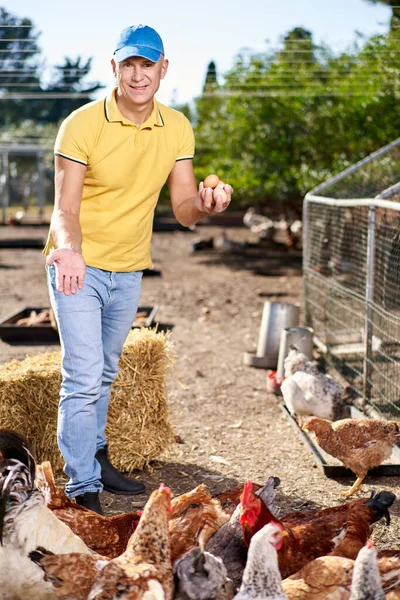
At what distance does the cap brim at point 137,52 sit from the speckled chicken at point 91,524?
5.87 feet

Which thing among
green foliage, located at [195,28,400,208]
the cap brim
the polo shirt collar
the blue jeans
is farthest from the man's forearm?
green foliage, located at [195,28,400,208]

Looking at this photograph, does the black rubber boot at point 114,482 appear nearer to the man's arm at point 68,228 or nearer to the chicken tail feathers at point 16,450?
the chicken tail feathers at point 16,450

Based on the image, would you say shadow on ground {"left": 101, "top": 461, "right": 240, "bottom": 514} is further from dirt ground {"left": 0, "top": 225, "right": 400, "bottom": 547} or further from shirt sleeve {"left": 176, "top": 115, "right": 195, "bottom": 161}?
shirt sleeve {"left": 176, "top": 115, "right": 195, "bottom": 161}

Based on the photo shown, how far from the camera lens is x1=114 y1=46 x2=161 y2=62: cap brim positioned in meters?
3.17

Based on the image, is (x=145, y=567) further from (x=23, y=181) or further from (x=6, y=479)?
(x=23, y=181)

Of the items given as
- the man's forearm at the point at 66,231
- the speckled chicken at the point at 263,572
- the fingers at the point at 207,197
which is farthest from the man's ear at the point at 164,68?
the speckled chicken at the point at 263,572

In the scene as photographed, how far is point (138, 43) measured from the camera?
3174 millimetres

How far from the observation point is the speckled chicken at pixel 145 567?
240 centimetres

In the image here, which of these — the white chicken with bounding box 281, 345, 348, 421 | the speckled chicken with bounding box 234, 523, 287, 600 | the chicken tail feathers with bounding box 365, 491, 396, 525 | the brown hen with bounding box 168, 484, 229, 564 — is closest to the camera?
the speckled chicken with bounding box 234, 523, 287, 600

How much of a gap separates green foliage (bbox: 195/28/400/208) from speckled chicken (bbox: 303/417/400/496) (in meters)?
8.24

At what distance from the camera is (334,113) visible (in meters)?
13.0

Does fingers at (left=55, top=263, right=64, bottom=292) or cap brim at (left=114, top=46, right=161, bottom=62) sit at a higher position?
cap brim at (left=114, top=46, right=161, bottom=62)

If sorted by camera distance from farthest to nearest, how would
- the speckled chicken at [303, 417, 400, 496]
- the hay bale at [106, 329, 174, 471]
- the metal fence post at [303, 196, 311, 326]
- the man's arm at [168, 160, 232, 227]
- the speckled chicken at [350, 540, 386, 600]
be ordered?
the metal fence post at [303, 196, 311, 326]
the hay bale at [106, 329, 174, 471]
the speckled chicken at [303, 417, 400, 496]
the man's arm at [168, 160, 232, 227]
the speckled chicken at [350, 540, 386, 600]

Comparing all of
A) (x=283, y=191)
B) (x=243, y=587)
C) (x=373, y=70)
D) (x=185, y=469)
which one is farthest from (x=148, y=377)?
(x=283, y=191)
